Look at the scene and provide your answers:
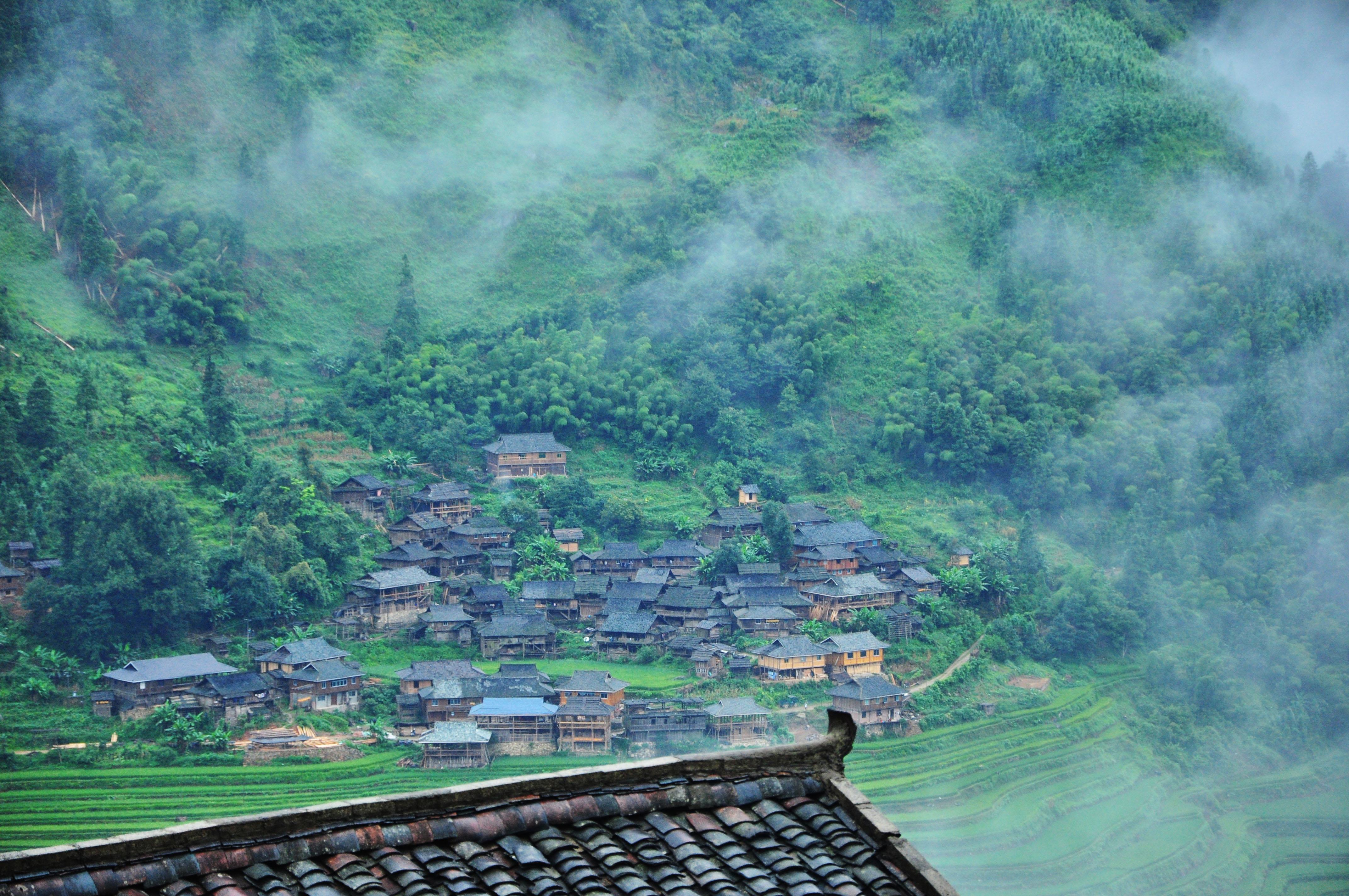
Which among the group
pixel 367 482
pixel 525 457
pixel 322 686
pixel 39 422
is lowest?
pixel 322 686

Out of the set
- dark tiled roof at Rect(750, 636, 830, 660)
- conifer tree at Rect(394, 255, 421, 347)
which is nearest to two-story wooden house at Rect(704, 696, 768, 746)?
dark tiled roof at Rect(750, 636, 830, 660)

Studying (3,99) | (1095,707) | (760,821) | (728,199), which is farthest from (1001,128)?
(760,821)

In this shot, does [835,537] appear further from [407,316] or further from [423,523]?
[407,316]

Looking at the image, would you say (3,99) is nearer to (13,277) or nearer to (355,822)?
(13,277)

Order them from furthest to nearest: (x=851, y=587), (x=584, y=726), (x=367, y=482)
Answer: (x=367, y=482) → (x=851, y=587) → (x=584, y=726)

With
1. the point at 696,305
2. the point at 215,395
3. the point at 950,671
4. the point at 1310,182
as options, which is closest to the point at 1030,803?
the point at 950,671

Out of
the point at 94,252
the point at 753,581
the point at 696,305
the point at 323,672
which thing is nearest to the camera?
the point at 323,672
